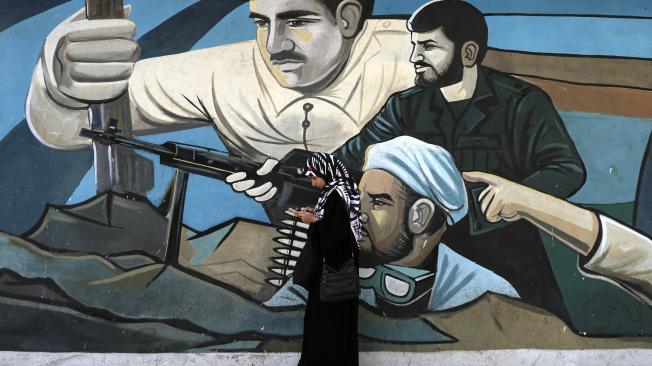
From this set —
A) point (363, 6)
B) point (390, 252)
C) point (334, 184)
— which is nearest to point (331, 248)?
point (334, 184)

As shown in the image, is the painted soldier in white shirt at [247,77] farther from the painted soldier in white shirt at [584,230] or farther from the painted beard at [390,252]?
the painted soldier in white shirt at [584,230]

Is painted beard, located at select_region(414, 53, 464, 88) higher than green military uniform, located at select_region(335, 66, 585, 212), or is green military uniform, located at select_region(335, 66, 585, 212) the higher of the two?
painted beard, located at select_region(414, 53, 464, 88)

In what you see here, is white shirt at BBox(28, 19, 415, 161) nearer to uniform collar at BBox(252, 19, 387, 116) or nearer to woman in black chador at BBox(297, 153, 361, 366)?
uniform collar at BBox(252, 19, 387, 116)

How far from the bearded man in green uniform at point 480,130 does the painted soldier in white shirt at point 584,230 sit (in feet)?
0.23

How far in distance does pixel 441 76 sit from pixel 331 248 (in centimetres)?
159

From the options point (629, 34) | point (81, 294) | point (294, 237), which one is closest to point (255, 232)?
point (294, 237)

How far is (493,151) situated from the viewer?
4.54 m

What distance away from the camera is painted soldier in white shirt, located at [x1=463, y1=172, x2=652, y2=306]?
4523mm

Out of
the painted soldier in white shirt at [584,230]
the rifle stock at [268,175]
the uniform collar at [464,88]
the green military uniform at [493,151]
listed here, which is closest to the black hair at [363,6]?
the green military uniform at [493,151]

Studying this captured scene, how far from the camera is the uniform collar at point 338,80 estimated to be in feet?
15.0

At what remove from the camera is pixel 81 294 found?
4531 mm

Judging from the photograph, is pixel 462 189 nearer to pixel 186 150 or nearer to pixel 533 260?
pixel 533 260

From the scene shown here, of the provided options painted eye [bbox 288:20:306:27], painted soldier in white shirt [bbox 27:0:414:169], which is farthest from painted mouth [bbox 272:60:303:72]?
painted eye [bbox 288:20:306:27]

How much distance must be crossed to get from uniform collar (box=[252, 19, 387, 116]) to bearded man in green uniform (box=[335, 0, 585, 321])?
0.28 meters
